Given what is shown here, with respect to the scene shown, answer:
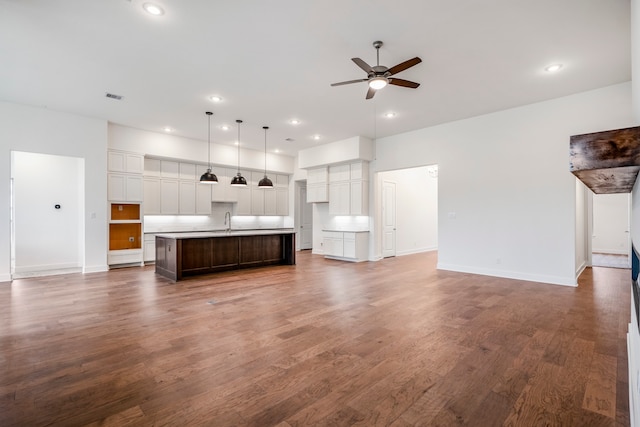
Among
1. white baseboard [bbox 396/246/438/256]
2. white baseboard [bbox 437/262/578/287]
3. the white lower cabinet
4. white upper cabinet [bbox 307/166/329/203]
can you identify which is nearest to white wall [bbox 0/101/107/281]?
white upper cabinet [bbox 307/166/329/203]

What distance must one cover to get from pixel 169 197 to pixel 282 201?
3769 millimetres

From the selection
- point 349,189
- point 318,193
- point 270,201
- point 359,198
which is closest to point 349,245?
point 359,198

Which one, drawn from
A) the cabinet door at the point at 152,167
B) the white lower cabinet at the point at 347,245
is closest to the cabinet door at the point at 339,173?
the white lower cabinet at the point at 347,245

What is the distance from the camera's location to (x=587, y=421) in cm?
182

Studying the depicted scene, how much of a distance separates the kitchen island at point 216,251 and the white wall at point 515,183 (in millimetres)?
3921

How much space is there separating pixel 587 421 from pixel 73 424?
3.05m

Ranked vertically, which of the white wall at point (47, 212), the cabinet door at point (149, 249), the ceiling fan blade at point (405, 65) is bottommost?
the cabinet door at point (149, 249)

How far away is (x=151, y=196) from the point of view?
7953mm

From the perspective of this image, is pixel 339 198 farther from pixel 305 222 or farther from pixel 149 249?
pixel 149 249

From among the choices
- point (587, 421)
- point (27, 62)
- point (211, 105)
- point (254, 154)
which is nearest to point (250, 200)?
point (254, 154)

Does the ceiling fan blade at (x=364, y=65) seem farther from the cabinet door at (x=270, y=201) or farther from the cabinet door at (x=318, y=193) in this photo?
the cabinet door at (x=270, y=201)

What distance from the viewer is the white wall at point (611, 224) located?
9.02m

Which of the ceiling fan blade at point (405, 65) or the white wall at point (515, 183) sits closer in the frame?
the ceiling fan blade at point (405, 65)

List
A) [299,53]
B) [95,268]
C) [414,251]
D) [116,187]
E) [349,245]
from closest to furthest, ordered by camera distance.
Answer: [299,53], [95,268], [116,187], [349,245], [414,251]
